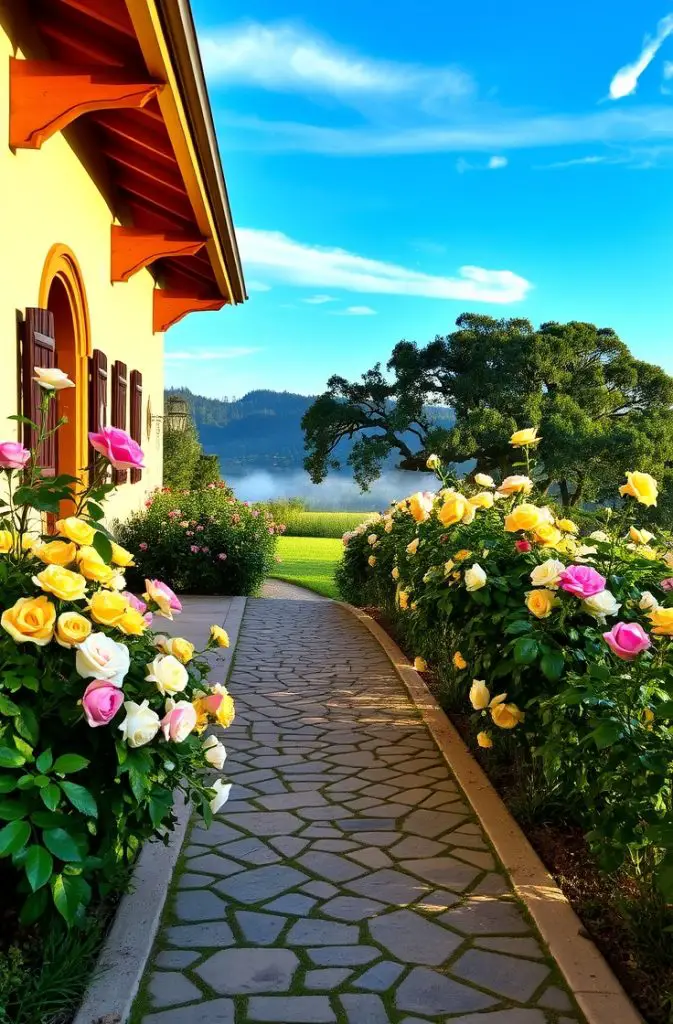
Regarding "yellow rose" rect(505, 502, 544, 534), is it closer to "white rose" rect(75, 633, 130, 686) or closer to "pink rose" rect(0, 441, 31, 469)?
"white rose" rect(75, 633, 130, 686)

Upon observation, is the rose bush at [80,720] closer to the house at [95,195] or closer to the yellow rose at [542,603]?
the yellow rose at [542,603]

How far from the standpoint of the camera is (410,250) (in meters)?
47.8

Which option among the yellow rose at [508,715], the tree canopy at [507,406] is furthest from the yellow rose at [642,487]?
the tree canopy at [507,406]

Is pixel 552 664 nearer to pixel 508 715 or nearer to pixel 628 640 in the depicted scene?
pixel 508 715

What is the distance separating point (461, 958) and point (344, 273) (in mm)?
60252

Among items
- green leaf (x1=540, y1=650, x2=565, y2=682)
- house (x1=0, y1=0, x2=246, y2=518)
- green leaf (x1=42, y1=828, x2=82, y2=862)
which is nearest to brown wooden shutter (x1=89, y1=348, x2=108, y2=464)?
house (x1=0, y1=0, x2=246, y2=518)

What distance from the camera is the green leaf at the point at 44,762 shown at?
2230 mm

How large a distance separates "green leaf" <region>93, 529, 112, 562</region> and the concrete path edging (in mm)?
1057

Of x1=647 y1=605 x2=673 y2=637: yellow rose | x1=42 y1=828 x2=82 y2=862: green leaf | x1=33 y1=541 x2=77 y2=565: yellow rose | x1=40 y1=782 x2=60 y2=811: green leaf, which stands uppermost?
x1=33 y1=541 x2=77 y2=565: yellow rose

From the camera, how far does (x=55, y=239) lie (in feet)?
20.7

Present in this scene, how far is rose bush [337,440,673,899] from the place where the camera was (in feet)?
8.41

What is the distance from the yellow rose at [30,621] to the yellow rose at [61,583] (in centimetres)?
4

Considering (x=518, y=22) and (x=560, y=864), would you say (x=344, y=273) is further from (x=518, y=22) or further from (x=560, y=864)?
(x=560, y=864)

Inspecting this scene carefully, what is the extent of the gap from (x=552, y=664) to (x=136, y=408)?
8526mm
